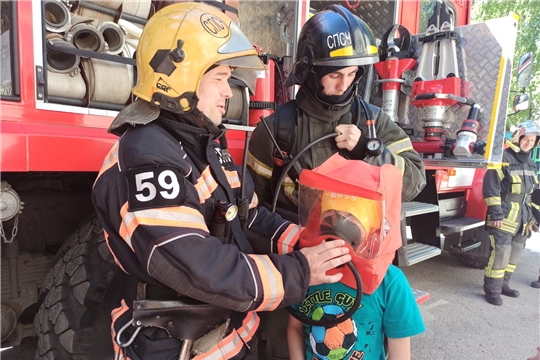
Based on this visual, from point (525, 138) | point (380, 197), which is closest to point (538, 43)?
point (525, 138)

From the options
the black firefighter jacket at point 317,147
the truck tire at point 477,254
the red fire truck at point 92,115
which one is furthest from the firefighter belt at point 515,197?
the black firefighter jacket at point 317,147

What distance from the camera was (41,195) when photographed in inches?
87.7

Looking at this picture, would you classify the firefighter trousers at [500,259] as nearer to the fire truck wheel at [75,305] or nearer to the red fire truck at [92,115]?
the red fire truck at [92,115]

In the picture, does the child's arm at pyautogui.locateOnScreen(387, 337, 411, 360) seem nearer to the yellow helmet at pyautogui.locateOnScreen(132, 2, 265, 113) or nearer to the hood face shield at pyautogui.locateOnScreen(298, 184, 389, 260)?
the hood face shield at pyautogui.locateOnScreen(298, 184, 389, 260)

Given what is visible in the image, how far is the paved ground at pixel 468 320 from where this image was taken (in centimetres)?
304

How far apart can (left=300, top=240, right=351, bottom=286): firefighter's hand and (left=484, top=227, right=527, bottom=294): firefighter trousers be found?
3756 millimetres

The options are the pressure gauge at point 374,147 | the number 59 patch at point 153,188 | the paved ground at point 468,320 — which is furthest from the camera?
the paved ground at point 468,320

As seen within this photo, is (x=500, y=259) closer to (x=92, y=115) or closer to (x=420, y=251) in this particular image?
(x=420, y=251)

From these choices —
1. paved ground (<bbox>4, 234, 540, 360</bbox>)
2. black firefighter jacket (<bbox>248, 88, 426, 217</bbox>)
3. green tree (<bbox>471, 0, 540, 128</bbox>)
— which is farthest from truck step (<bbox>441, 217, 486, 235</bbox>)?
green tree (<bbox>471, 0, 540, 128</bbox>)

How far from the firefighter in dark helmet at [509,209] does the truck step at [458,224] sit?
21 cm

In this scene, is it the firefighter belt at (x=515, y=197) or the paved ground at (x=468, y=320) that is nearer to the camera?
the paved ground at (x=468, y=320)

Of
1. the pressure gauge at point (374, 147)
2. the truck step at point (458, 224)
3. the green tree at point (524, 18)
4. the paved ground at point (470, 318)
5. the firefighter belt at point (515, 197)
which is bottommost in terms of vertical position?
the paved ground at point (470, 318)

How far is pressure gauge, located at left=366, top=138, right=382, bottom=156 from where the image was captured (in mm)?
1800

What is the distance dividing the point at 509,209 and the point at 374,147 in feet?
11.7
